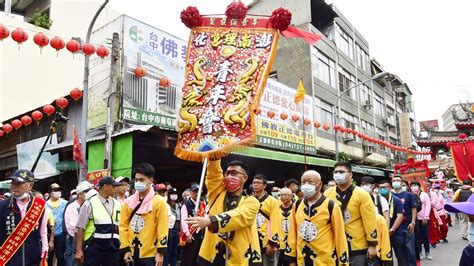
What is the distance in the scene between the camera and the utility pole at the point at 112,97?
1290cm

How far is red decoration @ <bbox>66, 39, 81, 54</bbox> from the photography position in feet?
36.3

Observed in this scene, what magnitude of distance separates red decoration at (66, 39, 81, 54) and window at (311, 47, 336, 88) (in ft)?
52.7

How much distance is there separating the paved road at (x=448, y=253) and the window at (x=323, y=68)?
1303 cm

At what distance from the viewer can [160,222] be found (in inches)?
219

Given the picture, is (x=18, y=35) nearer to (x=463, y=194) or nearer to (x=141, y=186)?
(x=141, y=186)

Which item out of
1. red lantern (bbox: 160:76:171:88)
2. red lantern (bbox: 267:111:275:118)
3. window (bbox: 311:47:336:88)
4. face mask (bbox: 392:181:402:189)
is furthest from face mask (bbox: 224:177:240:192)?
window (bbox: 311:47:336:88)

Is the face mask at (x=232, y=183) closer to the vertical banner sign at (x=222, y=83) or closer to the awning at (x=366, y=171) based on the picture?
the vertical banner sign at (x=222, y=83)

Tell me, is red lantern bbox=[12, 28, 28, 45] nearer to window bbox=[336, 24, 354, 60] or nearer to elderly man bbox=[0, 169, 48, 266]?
elderly man bbox=[0, 169, 48, 266]

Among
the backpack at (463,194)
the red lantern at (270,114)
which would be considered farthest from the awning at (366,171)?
the backpack at (463,194)

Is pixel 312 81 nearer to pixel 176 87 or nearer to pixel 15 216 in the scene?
pixel 176 87

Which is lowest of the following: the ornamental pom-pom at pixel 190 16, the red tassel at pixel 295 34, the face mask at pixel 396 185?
the face mask at pixel 396 185

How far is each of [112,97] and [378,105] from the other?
29963 millimetres

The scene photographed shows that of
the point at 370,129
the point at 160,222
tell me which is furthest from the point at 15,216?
the point at 370,129

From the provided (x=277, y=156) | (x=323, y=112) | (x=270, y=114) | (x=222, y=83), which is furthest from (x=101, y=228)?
(x=323, y=112)
